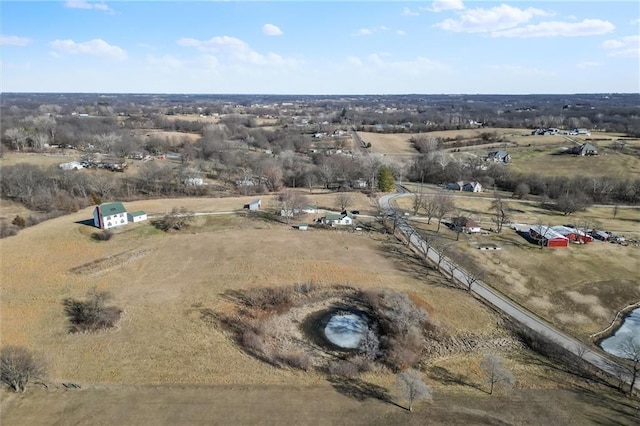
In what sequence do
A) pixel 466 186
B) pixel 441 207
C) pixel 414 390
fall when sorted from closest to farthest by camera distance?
1. pixel 414 390
2. pixel 441 207
3. pixel 466 186

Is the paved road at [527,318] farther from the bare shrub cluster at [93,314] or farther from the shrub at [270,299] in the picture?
the bare shrub cluster at [93,314]

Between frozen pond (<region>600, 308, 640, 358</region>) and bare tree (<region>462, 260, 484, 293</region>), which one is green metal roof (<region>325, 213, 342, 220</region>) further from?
frozen pond (<region>600, 308, 640, 358</region>)

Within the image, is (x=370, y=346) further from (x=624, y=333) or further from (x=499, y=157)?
(x=499, y=157)

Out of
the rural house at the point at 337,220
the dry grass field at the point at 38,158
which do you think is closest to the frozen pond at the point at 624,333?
the rural house at the point at 337,220

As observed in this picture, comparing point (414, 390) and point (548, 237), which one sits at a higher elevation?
point (548, 237)

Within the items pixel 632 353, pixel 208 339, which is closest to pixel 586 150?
pixel 632 353

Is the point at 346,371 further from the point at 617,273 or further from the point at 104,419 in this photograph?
the point at 617,273

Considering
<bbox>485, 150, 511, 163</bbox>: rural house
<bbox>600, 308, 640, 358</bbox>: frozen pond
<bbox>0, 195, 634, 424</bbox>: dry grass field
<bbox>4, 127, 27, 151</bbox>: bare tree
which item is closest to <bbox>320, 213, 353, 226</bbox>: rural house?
<bbox>0, 195, 634, 424</bbox>: dry grass field
